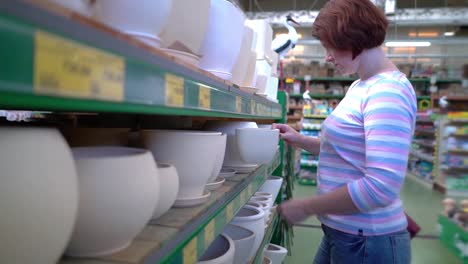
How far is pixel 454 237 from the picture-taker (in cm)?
335

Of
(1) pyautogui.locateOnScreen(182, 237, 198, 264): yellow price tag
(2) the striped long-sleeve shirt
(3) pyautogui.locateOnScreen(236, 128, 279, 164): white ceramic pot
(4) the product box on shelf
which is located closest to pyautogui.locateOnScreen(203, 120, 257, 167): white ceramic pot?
(3) pyautogui.locateOnScreen(236, 128, 279, 164): white ceramic pot

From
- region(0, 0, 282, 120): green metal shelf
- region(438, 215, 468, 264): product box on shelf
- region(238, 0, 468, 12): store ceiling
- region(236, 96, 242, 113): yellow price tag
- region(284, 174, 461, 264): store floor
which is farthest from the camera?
region(238, 0, 468, 12): store ceiling

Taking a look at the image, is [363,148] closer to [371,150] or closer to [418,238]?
[371,150]

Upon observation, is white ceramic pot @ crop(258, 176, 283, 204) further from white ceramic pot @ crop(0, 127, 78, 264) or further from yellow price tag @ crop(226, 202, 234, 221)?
white ceramic pot @ crop(0, 127, 78, 264)

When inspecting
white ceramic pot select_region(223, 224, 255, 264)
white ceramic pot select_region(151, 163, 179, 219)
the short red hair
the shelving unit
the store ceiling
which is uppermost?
the store ceiling

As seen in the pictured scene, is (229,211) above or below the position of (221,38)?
below

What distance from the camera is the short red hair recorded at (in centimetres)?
114

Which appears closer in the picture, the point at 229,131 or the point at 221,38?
the point at 221,38

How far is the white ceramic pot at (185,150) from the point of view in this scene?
2.66 ft

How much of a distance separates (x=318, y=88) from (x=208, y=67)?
351 inches

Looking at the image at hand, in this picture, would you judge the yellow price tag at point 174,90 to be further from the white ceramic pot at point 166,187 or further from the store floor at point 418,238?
the store floor at point 418,238

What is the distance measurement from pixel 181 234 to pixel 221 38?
1.82ft

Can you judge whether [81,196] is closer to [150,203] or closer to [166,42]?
[150,203]

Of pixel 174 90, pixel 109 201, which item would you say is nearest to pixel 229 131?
pixel 174 90
